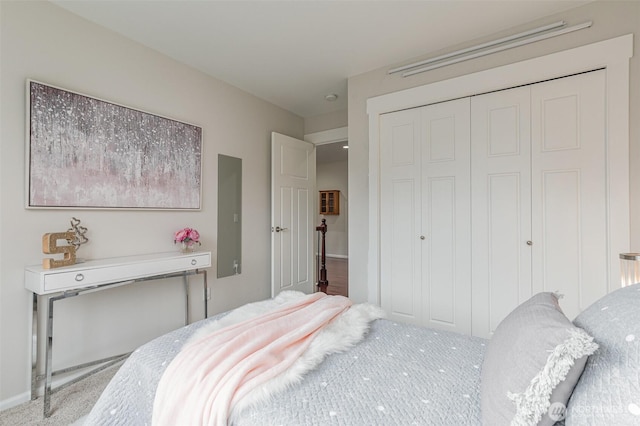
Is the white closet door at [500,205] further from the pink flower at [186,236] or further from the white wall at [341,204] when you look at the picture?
the white wall at [341,204]

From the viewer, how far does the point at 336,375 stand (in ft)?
3.49

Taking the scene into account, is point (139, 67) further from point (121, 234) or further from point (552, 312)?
point (552, 312)

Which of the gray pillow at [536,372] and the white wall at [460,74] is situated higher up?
the white wall at [460,74]

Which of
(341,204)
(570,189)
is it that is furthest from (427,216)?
(341,204)

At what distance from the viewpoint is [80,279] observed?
1.85 m

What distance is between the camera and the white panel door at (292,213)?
3664 millimetres

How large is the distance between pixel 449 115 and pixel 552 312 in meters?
2.13

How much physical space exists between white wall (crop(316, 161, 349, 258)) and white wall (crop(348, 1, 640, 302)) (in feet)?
15.1

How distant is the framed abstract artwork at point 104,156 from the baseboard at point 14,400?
1207 mm

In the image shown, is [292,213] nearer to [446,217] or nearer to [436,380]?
[446,217]

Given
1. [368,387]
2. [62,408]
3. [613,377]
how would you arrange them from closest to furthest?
[613,377] < [368,387] < [62,408]

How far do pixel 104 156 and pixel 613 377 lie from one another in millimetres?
2909

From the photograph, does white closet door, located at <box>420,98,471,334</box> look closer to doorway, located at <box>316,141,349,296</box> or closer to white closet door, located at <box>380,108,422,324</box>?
white closet door, located at <box>380,108,422,324</box>

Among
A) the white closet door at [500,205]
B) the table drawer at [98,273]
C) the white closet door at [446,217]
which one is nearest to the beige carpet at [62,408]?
the table drawer at [98,273]
